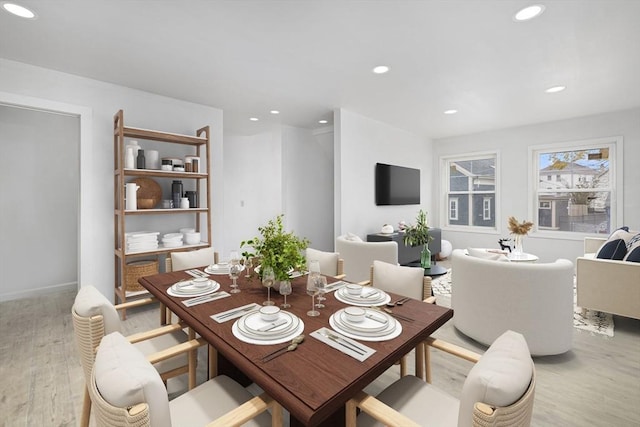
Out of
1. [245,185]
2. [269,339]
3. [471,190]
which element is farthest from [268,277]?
[471,190]

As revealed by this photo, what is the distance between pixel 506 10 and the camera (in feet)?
6.72

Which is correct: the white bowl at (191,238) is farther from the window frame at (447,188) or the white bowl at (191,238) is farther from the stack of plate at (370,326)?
the window frame at (447,188)

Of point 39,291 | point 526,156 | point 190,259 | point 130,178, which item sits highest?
point 526,156

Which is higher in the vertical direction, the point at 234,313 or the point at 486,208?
the point at 486,208

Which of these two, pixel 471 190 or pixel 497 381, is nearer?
pixel 497 381

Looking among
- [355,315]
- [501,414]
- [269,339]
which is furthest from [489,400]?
[269,339]

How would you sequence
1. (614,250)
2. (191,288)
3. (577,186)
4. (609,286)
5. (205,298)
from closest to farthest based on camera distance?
(205,298) < (191,288) < (609,286) < (614,250) < (577,186)

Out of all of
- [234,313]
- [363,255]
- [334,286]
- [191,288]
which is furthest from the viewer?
[363,255]

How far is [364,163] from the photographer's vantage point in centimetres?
475

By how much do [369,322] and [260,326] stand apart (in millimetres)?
483

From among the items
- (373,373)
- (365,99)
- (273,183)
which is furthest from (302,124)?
(373,373)

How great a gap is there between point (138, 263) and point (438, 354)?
3205 millimetres

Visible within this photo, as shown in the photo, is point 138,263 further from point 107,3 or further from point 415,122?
point 415,122

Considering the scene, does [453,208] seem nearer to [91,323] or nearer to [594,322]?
[594,322]
